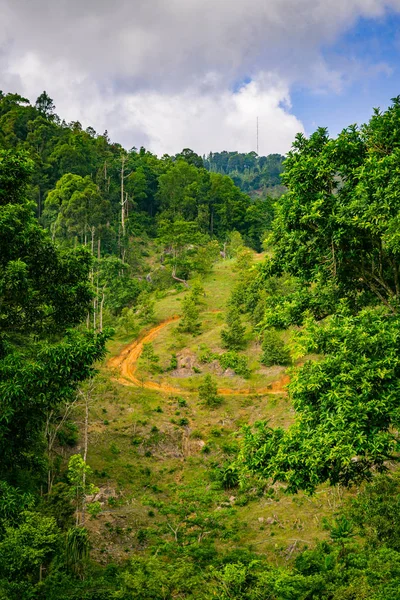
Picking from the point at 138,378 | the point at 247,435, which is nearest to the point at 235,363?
the point at 138,378

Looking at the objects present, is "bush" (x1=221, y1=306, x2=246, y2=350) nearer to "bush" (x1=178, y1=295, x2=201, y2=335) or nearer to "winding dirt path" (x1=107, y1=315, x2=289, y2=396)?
"winding dirt path" (x1=107, y1=315, x2=289, y2=396)

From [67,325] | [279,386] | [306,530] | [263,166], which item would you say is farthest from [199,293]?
[263,166]

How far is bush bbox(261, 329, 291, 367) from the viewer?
33.9 metres

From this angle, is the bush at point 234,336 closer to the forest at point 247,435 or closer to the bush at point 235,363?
the bush at point 235,363

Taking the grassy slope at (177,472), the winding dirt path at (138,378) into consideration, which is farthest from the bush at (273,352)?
the winding dirt path at (138,378)

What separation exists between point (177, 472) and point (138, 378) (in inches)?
473

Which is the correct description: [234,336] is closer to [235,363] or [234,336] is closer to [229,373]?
[235,363]

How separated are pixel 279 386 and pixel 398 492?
17.5m

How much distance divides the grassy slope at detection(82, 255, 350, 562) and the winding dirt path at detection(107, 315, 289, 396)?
94cm

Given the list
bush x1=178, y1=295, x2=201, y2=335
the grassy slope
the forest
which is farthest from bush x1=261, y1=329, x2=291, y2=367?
bush x1=178, y1=295, x2=201, y2=335

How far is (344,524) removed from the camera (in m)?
15.0

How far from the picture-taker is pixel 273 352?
33.8 m

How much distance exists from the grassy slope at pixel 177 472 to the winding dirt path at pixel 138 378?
94 centimetres

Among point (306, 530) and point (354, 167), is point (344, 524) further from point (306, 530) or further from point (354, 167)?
point (354, 167)
